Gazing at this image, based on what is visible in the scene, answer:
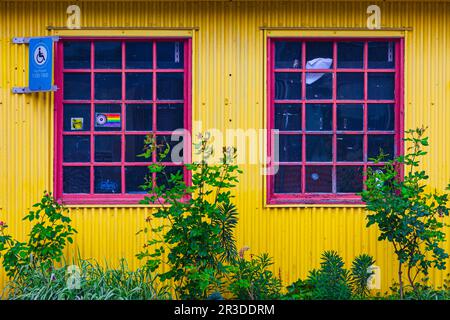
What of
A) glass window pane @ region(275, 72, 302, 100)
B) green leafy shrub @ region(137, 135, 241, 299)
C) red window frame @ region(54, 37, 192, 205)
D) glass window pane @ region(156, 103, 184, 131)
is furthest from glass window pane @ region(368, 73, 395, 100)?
glass window pane @ region(156, 103, 184, 131)

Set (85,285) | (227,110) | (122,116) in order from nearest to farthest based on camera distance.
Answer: (85,285), (227,110), (122,116)

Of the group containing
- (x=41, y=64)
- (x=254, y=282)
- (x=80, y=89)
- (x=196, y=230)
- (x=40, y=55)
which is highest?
(x=40, y=55)

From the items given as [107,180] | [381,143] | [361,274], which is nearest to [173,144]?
[107,180]

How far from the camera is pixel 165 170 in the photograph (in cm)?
947

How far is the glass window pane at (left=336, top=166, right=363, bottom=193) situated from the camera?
9.52 meters

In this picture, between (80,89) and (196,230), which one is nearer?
(196,230)

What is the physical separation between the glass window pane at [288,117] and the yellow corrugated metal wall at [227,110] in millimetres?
256

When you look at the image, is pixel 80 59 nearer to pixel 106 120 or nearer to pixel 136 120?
pixel 106 120

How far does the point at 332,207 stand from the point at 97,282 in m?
2.82

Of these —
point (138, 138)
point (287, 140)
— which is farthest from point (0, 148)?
point (287, 140)

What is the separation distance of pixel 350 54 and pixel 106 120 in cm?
296

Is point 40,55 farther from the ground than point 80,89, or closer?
farther from the ground

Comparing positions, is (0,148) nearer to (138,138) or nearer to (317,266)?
(138,138)

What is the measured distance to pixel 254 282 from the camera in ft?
29.2
